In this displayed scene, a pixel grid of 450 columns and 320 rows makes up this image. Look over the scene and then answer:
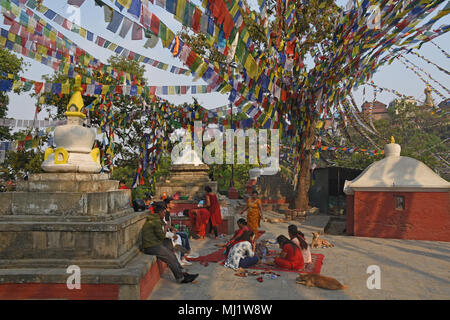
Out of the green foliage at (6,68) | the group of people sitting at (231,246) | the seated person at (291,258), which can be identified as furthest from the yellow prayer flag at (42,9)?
the green foliage at (6,68)

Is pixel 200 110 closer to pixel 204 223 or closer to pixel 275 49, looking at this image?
pixel 275 49

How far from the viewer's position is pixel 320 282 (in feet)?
17.0

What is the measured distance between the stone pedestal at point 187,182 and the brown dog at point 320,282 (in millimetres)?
6806

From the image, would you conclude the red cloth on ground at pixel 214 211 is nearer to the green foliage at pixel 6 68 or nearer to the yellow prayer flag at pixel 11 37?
the yellow prayer flag at pixel 11 37

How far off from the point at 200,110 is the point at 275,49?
19.1ft

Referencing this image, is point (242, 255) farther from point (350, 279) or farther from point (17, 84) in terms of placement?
point (17, 84)

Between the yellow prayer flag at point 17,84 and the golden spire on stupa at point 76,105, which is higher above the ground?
the yellow prayer flag at point 17,84

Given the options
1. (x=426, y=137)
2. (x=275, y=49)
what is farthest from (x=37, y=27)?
(x=426, y=137)

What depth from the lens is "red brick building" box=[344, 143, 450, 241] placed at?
958 centimetres

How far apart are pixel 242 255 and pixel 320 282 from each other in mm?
1715

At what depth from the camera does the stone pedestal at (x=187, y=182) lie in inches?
475

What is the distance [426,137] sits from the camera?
39.7m

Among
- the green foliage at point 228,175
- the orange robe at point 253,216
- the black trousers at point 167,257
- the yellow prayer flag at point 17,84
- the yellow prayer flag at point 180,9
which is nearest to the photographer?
the yellow prayer flag at point 180,9

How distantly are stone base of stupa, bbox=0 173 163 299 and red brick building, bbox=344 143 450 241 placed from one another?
7802 mm
